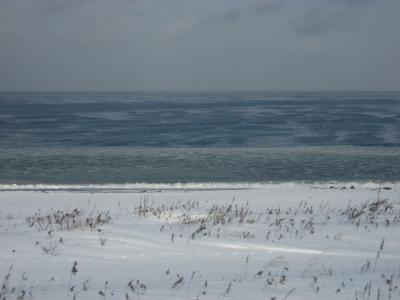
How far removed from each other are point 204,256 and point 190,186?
12.8m

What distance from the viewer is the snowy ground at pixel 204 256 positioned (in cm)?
521

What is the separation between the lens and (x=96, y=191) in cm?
1848

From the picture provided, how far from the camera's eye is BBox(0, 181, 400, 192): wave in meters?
19.2

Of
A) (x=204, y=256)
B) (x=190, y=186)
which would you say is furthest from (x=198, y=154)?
(x=204, y=256)

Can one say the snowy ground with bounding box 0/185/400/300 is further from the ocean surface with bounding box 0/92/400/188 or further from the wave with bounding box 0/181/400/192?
the ocean surface with bounding box 0/92/400/188

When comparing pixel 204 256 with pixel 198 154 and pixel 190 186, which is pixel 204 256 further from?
pixel 198 154

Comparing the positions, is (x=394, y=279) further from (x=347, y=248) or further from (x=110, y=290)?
(x=110, y=290)

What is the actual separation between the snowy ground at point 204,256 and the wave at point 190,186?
8.06m

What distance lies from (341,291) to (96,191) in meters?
14.5

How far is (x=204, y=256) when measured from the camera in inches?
272

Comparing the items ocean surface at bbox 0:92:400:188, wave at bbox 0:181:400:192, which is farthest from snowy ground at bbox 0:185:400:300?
ocean surface at bbox 0:92:400:188

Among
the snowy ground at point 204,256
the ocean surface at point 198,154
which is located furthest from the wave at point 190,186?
the snowy ground at point 204,256

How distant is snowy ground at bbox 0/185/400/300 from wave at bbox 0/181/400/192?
26.5 feet

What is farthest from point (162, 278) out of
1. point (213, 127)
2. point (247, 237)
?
point (213, 127)
